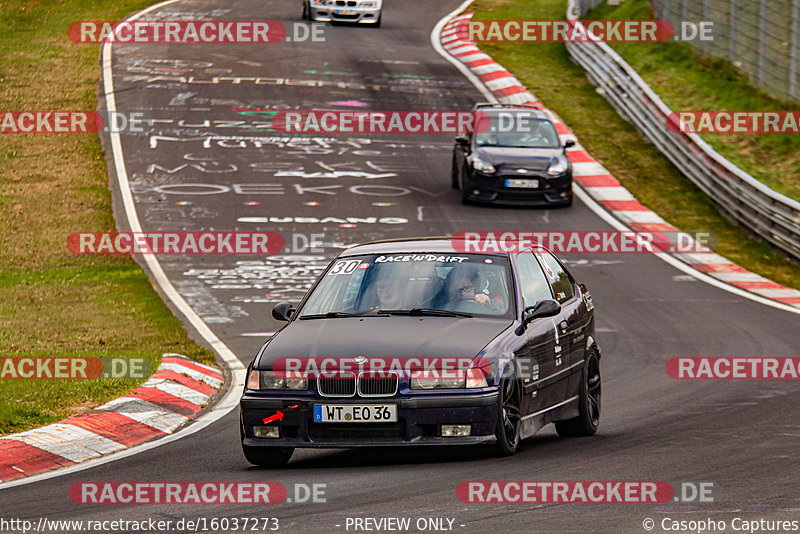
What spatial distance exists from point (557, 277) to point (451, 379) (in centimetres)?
227

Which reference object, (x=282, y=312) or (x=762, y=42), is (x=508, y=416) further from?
(x=762, y=42)

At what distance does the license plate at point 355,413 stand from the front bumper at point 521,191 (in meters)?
15.4

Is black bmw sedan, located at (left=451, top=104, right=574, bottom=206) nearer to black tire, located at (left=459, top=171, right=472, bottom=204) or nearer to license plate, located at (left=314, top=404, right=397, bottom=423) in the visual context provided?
black tire, located at (left=459, top=171, right=472, bottom=204)

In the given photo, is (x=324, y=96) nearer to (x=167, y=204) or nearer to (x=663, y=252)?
(x=167, y=204)

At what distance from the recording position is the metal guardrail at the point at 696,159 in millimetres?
21016

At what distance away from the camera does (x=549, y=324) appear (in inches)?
376

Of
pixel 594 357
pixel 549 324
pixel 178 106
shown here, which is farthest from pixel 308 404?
pixel 178 106

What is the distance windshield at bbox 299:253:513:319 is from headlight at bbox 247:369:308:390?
35.8 inches

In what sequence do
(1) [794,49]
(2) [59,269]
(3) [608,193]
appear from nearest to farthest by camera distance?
1. (2) [59,269]
2. (3) [608,193]
3. (1) [794,49]

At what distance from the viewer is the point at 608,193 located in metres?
24.8

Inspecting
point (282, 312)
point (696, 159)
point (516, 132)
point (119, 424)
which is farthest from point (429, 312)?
point (696, 159)

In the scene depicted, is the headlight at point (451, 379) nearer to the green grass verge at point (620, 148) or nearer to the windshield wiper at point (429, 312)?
the windshield wiper at point (429, 312)

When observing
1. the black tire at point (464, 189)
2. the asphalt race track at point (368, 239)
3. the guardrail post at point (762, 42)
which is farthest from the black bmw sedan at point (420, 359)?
the guardrail post at point (762, 42)

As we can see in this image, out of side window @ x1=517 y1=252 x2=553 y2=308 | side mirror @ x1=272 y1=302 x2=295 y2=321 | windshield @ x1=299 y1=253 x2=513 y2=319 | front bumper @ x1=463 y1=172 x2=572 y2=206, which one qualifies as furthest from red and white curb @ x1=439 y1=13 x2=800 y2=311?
side mirror @ x1=272 y1=302 x2=295 y2=321
